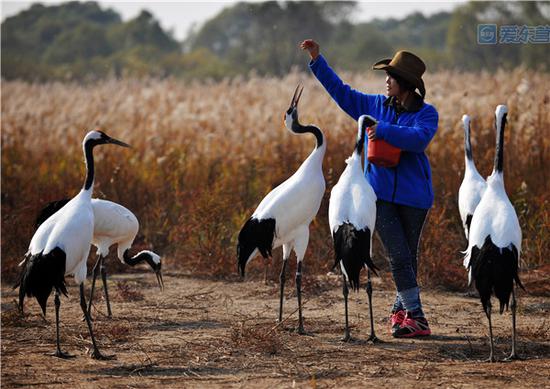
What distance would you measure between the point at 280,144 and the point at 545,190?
330cm

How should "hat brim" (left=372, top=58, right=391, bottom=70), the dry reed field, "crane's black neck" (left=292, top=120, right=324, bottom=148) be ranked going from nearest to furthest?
1. the dry reed field
2. "hat brim" (left=372, top=58, right=391, bottom=70)
3. "crane's black neck" (left=292, top=120, right=324, bottom=148)

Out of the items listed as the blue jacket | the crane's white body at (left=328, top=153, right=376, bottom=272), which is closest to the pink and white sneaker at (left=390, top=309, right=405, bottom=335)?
the crane's white body at (left=328, top=153, right=376, bottom=272)

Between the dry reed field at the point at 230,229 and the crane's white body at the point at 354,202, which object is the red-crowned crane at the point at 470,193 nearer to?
the dry reed field at the point at 230,229

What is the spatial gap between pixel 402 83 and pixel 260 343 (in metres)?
2.08

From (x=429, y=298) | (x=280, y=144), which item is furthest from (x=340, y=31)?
(x=429, y=298)

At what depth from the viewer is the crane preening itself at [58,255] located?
5738 mm

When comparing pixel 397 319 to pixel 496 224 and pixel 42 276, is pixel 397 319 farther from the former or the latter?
pixel 42 276

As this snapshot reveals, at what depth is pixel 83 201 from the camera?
244 inches

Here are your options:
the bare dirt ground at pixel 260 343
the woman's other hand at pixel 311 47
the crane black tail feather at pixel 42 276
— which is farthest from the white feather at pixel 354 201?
the crane black tail feather at pixel 42 276

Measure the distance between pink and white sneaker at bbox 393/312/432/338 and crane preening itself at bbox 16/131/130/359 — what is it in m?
2.11

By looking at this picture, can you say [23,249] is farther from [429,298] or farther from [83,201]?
[429,298]

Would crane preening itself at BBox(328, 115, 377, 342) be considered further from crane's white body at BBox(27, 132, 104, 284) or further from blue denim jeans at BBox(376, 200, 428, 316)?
crane's white body at BBox(27, 132, 104, 284)

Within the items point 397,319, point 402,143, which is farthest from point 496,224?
point 397,319

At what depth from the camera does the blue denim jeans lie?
6.23 meters
